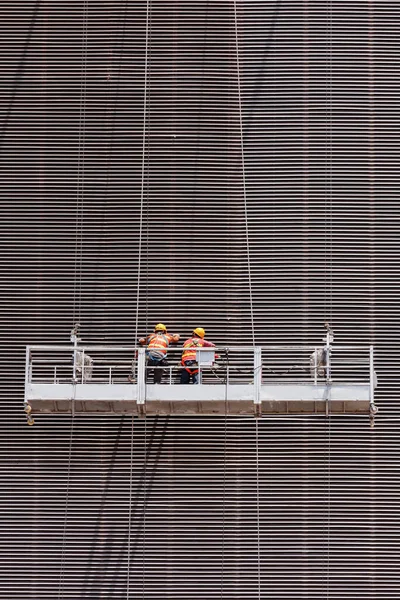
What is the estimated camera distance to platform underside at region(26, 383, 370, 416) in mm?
17531

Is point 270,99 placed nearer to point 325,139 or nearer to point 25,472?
point 325,139

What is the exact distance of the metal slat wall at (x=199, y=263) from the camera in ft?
61.5

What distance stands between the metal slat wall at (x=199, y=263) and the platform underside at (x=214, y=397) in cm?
136

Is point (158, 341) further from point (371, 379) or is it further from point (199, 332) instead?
point (371, 379)

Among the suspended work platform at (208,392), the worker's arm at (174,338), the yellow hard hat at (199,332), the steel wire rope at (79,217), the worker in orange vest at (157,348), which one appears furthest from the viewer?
the steel wire rope at (79,217)

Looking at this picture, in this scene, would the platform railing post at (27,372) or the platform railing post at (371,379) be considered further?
the platform railing post at (27,372)

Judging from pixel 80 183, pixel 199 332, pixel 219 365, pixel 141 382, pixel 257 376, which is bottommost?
pixel 141 382

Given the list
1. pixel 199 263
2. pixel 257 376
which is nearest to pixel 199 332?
pixel 257 376

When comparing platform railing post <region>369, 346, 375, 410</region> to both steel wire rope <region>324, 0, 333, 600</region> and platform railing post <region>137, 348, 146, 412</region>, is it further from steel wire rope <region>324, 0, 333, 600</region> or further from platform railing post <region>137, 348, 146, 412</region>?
platform railing post <region>137, 348, 146, 412</region>

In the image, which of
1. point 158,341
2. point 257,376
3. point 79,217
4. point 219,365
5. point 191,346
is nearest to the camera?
point 257,376

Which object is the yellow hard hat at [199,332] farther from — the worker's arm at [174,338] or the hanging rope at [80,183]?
the hanging rope at [80,183]

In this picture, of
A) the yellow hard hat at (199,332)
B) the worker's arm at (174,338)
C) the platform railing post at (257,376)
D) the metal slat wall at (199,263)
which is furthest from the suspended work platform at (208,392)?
the metal slat wall at (199,263)

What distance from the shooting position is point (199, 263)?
19531mm

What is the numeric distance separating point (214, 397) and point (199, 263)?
9.49 ft
